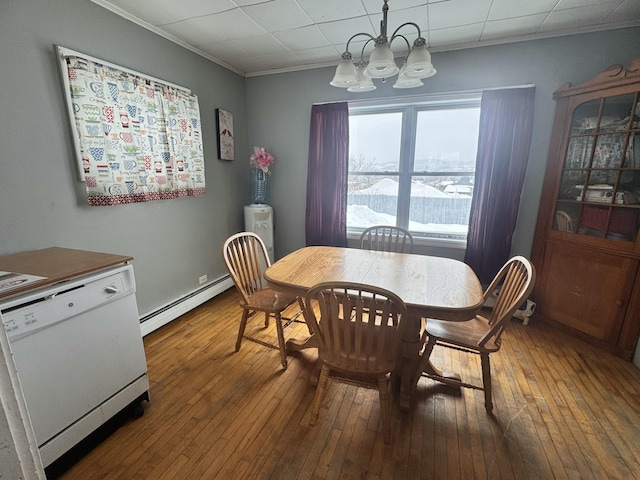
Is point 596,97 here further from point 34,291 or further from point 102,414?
point 102,414

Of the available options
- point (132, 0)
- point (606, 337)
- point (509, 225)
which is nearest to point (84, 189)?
point (132, 0)

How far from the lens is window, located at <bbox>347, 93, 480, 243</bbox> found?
2.80 m

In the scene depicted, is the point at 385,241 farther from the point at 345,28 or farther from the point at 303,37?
the point at 303,37

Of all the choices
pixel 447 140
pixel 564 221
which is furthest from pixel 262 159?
pixel 564 221

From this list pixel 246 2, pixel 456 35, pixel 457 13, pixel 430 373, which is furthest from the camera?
pixel 456 35

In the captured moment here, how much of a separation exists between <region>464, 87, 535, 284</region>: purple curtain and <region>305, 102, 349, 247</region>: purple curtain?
4.21ft

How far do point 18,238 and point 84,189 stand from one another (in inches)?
18.1

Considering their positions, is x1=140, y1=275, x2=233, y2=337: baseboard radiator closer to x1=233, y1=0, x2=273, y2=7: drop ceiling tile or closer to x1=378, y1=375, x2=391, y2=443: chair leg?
x1=378, y1=375, x2=391, y2=443: chair leg

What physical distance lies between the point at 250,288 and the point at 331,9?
210 cm

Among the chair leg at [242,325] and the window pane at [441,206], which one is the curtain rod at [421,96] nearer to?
the window pane at [441,206]

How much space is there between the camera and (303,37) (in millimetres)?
2439

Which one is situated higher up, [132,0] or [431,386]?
[132,0]

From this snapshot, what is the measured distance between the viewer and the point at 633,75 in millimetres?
1959

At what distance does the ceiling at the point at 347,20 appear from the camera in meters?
1.95
